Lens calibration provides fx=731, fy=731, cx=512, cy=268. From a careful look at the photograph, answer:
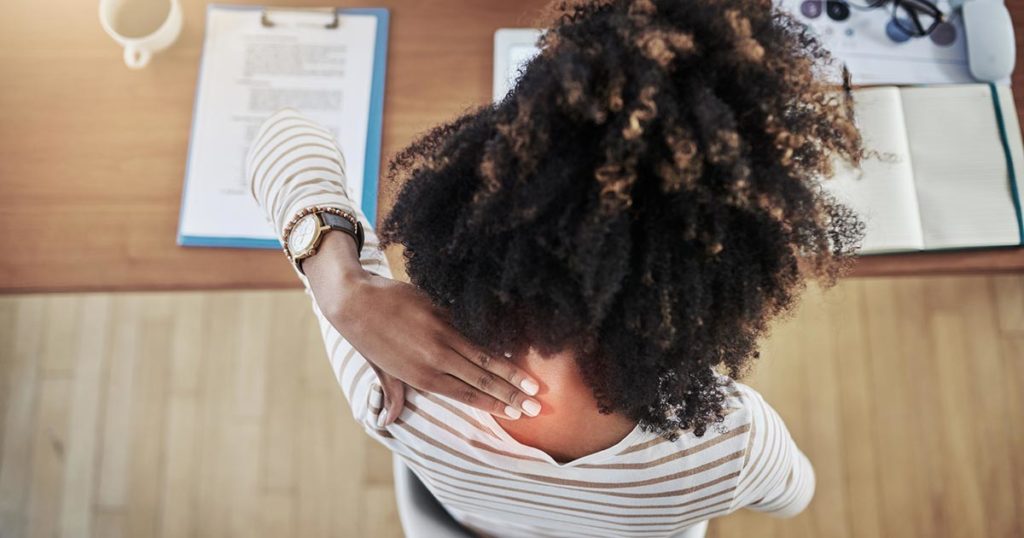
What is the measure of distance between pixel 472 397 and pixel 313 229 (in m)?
0.26

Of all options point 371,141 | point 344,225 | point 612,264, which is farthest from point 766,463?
point 371,141

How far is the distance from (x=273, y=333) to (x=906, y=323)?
4.27 ft

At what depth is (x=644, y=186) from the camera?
477 millimetres

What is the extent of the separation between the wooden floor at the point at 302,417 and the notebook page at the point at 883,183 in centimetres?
37

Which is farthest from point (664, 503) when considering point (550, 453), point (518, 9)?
point (518, 9)

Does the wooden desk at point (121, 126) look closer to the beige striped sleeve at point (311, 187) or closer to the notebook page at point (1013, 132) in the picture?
the notebook page at point (1013, 132)

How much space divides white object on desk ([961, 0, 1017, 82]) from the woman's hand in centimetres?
90

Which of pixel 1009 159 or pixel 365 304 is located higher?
pixel 1009 159

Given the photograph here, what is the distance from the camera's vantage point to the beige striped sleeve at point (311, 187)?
0.77 meters

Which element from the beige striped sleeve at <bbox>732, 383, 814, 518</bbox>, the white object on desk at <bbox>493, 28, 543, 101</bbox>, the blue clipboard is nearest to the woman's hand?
the beige striped sleeve at <bbox>732, 383, 814, 518</bbox>

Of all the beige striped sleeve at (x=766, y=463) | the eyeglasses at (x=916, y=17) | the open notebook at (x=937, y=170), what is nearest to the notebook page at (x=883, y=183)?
the open notebook at (x=937, y=170)

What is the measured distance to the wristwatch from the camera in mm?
754

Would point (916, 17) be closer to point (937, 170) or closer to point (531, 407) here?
point (937, 170)

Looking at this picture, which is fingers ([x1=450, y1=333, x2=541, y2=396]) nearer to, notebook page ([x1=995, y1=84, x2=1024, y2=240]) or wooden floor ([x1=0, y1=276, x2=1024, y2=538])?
notebook page ([x1=995, y1=84, x2=1024, y2=240])
